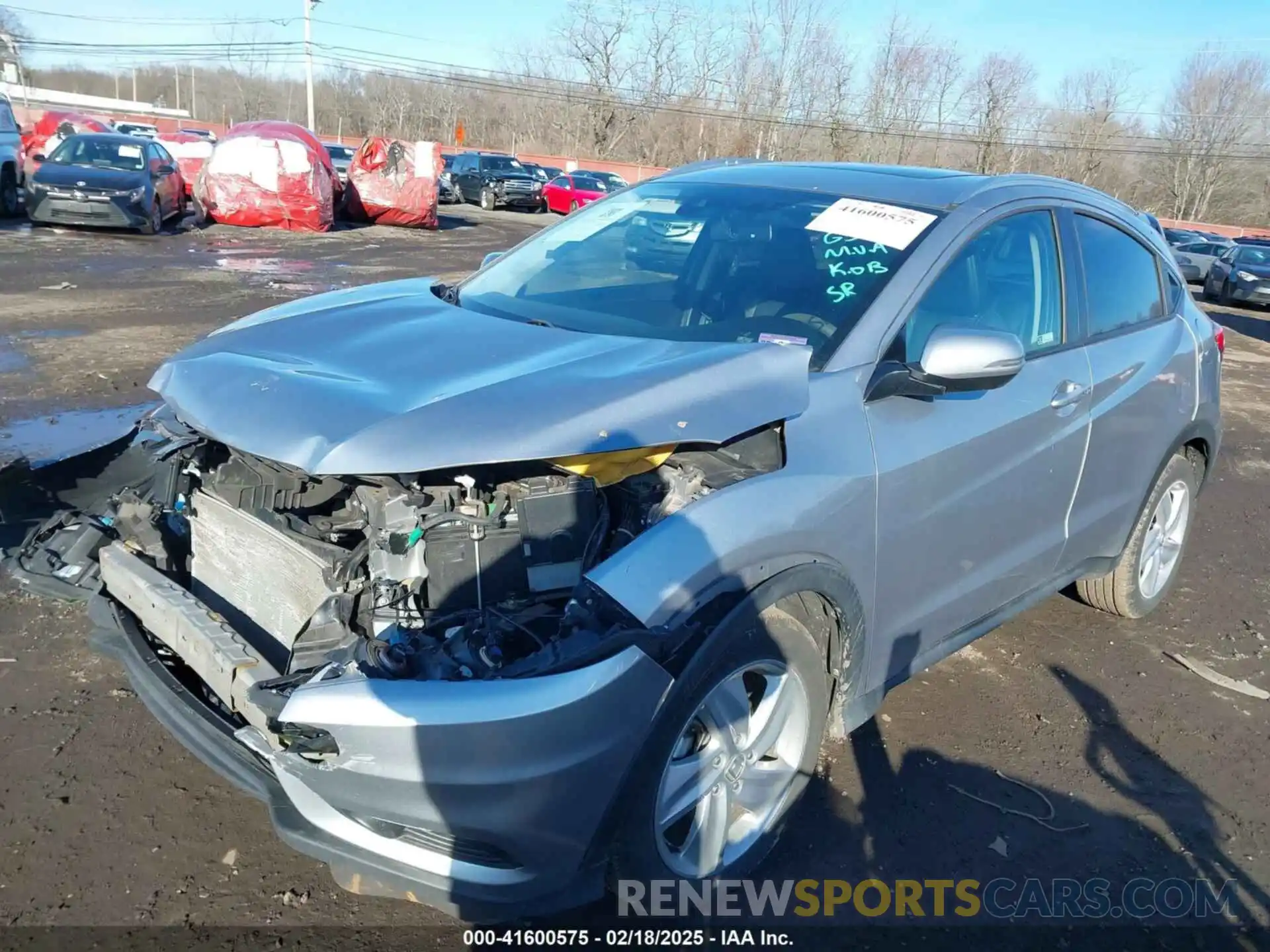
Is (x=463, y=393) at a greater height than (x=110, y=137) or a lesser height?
lesser

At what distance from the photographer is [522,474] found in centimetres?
272

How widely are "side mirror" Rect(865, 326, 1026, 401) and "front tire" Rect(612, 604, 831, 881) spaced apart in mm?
761

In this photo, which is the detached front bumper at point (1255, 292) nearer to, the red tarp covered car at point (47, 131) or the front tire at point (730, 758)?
the front tire at point (730, 758)

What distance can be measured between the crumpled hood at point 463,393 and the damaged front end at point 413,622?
15 cm

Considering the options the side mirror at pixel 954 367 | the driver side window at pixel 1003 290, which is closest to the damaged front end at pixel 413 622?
the side mirror at pixel 954 367

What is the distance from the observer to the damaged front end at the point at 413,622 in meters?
2.11

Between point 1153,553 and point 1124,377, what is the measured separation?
47.6 inches

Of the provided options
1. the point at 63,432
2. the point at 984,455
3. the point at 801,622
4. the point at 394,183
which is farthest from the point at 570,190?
the point at 801,622

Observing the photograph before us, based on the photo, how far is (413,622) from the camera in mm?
2543

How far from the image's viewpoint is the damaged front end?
2.11 metres

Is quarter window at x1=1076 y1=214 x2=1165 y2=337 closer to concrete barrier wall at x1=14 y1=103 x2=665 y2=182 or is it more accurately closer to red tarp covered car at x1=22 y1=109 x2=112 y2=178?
red tarp covered car at x1=22 y1=109 x2=112 y2=178

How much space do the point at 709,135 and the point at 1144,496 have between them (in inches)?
2316

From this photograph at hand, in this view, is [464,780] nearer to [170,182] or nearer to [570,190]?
[170,182]

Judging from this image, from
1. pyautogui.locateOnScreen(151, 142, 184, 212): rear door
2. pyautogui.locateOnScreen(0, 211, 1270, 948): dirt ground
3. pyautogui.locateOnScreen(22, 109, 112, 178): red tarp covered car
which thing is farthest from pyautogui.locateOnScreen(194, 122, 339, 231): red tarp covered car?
pyautogui.locateOnScreen(0, 211, 1270, 948): dirt ground
